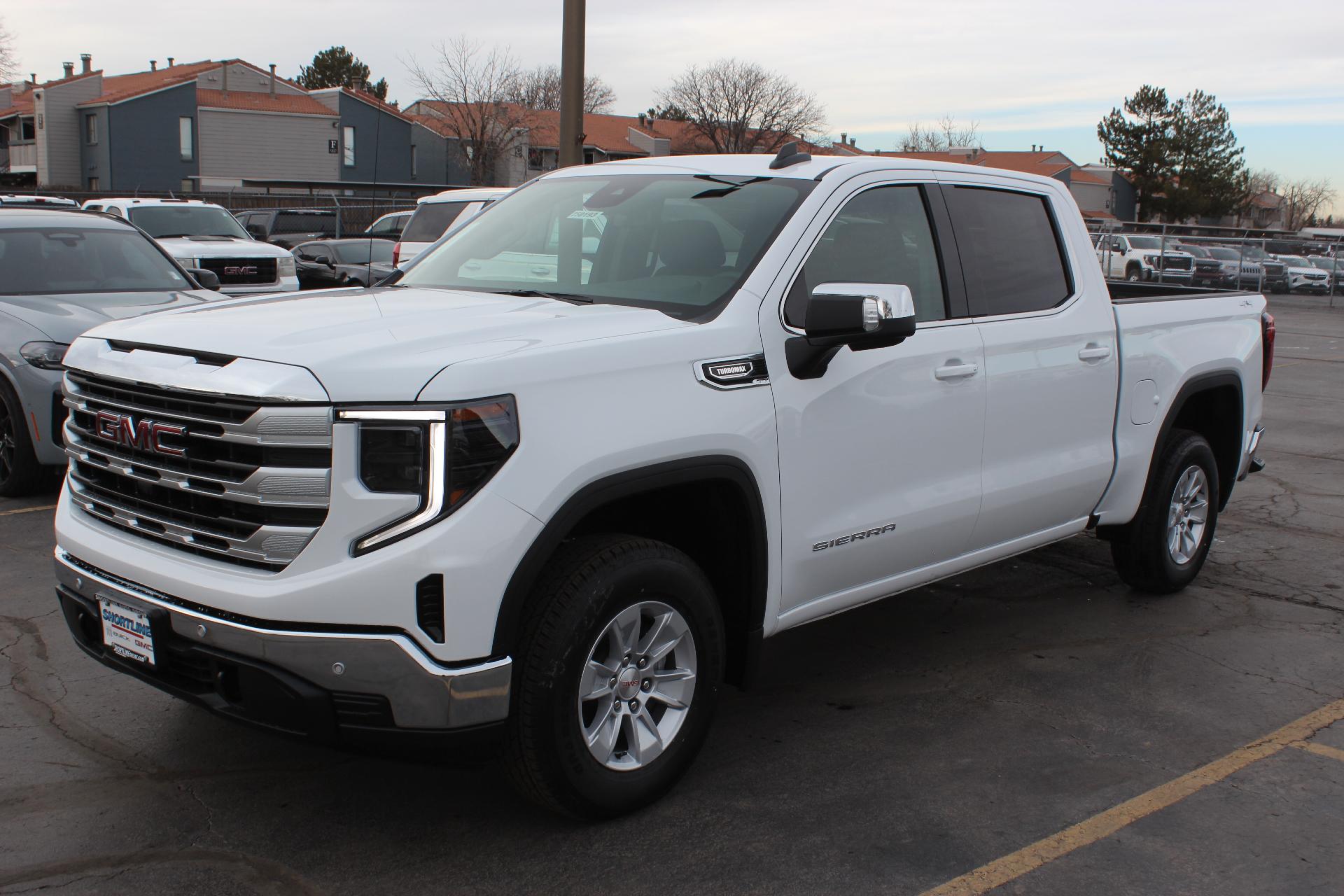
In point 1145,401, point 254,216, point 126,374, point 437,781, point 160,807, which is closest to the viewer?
point 126,374

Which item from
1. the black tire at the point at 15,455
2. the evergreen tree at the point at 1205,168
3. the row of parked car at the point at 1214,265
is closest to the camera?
the black tire at the point at 15,455

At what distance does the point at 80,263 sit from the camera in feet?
29.2

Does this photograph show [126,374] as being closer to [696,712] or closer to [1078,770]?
[696,712]

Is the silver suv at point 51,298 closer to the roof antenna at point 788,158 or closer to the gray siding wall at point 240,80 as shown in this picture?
the roof antenna at point 788,158

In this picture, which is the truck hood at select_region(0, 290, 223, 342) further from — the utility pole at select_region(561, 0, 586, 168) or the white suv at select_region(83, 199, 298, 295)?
the white suv at select_region(83, 199, 298, 295)

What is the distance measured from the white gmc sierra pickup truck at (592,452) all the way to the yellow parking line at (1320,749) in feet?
4.15

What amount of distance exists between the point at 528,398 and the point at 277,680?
37.6 inches

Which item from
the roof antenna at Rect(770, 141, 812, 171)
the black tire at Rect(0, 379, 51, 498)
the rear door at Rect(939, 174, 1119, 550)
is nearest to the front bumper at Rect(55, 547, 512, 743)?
the roof antenna at Rect(770, 141, 812, 171)

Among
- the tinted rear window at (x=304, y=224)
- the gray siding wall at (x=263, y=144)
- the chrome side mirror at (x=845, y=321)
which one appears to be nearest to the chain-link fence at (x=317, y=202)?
the tinted rear window at (x=304, y=224)

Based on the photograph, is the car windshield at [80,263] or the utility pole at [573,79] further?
the utility pole at [573,79]

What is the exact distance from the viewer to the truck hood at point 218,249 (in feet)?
51.9

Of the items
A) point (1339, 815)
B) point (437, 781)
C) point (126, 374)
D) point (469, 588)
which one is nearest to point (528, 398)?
point (469, 588)

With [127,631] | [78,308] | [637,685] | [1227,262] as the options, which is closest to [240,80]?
[1227,262]

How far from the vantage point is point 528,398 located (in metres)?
3.31
